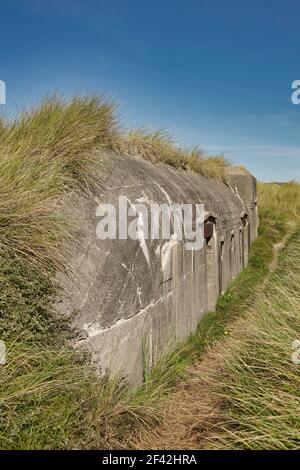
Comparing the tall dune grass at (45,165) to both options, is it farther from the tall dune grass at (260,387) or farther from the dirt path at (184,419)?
the tall dune grass at (260,387)

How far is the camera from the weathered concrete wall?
3496 mm

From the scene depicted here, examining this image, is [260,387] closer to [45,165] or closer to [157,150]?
[45,165]

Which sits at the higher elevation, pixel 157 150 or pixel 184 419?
pixel 157 150

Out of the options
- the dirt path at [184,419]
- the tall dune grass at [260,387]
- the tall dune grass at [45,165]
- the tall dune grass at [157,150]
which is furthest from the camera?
the tall dune grass at [157,150]

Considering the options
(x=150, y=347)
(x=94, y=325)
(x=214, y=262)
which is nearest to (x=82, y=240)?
(x=94, y=325)

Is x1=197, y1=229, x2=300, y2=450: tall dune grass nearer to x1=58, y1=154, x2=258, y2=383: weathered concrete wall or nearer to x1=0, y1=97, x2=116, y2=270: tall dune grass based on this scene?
x1=58, y1=154, x2=258, y2=383: weathered concrete wall

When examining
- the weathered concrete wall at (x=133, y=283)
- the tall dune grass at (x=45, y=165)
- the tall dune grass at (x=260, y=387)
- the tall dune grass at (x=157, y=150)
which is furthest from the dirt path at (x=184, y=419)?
the tall dune grass at (x=157, y=150)

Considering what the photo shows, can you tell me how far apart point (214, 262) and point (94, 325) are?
473cm

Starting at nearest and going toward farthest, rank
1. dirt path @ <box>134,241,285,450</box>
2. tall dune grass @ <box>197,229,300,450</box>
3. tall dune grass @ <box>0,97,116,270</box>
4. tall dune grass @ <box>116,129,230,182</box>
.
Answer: tall dune grass @ <box>197,229,300,450</box>
dirt path @ <box>134,241,285,450</box>
tall dune grass @ <box>0,97,116,270</box>
tall dune grass @ <box>116,129,230,182</box>

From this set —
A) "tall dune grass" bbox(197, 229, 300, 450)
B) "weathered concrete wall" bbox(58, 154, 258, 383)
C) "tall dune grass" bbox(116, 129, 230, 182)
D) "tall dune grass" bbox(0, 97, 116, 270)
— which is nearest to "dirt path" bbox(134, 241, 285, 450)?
"tall dune grass" bbox(197, 229, 300, 450)

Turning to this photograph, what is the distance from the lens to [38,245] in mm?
3389

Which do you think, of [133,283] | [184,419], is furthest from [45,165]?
[184,419]

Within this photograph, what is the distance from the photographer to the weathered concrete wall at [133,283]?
138 inches

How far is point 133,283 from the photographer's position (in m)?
4.10
